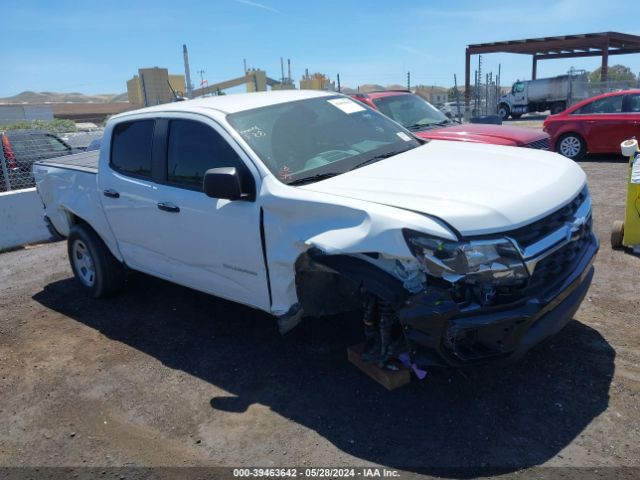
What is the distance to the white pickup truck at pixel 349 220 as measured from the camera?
9.69ft

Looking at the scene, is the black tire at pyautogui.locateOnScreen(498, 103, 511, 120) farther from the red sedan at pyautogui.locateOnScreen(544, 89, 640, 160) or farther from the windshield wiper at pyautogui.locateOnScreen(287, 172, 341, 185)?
the windshield wiper at pyautogui.locateOnScreen(287, 172, 341, 185)

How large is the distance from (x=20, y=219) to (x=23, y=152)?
9.42 feet

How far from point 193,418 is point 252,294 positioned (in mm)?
919

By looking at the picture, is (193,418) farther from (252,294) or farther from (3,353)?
(3,353)

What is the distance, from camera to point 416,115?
898 cm

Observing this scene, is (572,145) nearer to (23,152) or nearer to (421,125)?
(421,125)

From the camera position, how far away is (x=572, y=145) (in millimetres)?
12680

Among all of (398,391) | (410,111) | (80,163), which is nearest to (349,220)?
(398,391)

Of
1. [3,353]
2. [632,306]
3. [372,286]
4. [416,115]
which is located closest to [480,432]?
[372,286]

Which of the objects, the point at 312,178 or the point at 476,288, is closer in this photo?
the point at 476,288

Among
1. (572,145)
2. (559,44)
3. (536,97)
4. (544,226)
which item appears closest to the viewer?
(544,226)

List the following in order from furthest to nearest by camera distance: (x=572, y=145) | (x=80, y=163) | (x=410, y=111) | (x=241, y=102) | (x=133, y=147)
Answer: (x=572, y=145), (x=410, y=111), (x=80, y=163), (x=133, y=147), (x=241, y=102)

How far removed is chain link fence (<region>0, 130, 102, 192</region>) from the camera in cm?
910

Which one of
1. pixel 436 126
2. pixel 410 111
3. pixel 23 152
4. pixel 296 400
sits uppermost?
pixel 410 111
